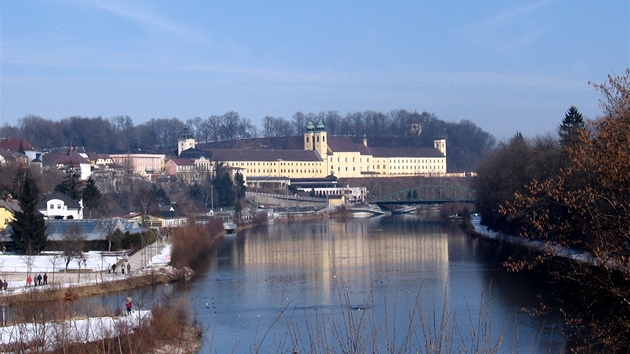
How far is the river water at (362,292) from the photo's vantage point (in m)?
8.08

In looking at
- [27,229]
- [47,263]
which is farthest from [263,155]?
[47,263]

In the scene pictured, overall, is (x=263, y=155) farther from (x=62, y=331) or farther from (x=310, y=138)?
(x=62, y=331)

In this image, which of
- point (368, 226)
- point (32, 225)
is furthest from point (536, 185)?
point (368, 226)

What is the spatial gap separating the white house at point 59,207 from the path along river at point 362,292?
3971 millimetres

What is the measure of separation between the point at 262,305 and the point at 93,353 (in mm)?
5837

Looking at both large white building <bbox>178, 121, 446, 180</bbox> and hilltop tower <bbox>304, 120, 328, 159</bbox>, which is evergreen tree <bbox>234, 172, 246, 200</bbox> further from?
hilltop tower <bbox>304, 120, 328, 159</bbox>

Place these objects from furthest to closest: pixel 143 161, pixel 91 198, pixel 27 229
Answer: pixel 143 161, pixel 91 198, pixel 27 229

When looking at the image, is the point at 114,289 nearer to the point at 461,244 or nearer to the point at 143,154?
the point at 461,244

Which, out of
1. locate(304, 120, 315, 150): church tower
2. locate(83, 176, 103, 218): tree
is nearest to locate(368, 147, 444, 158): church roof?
locate(304, 120, 315, 150): church tower

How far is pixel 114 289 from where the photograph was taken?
12.4 metres

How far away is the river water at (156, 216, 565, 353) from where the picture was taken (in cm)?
808

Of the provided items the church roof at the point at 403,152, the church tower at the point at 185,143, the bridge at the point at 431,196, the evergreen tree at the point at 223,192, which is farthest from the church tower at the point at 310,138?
the evergreen tree at the point at 223,192

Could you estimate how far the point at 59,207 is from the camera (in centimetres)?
2186

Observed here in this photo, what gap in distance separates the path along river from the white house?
156 inches
